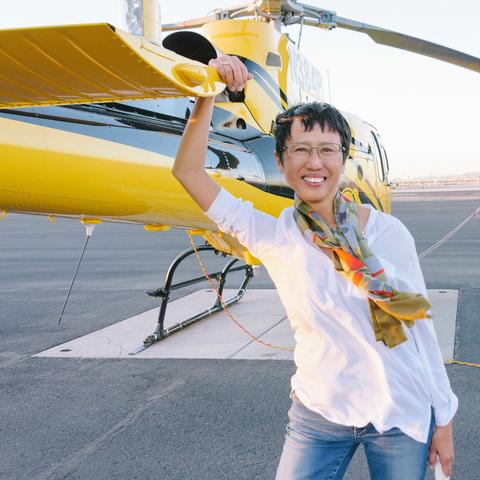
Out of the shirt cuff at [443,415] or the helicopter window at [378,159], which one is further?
the helicopter window at [378,159]

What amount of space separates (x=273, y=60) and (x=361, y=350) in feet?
16.6

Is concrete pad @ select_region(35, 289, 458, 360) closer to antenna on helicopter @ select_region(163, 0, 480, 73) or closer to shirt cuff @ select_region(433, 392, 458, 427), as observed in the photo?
antenna on helicopter @ select_region(163, 0, 480, 73)

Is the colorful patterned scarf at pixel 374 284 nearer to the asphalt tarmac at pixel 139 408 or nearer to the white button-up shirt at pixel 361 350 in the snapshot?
the white button-up shirt at pixel 361 350

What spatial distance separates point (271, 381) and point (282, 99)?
303 centimetres

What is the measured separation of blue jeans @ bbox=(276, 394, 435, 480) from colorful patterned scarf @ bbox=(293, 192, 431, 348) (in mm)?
316

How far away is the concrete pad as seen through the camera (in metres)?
6.21

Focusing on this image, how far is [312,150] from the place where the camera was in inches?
79.1

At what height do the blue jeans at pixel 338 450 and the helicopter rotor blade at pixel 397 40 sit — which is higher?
the helicopter rotor blade at pixel 397 40

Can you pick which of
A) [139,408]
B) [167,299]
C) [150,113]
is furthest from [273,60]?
[139,408]

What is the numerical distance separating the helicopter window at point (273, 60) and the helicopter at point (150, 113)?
17mm

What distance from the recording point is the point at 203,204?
2.14m

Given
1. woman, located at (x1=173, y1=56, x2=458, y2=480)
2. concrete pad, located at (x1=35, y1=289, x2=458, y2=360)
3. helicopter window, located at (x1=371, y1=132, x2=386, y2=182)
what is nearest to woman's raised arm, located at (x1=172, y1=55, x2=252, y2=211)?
woman, located at (x1=173, y1=56, x2=458, y2=480)

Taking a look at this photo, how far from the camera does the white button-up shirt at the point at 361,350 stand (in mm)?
1851

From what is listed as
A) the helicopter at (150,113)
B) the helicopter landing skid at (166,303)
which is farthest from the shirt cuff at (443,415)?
the helicopter landing skid at (166,303)
